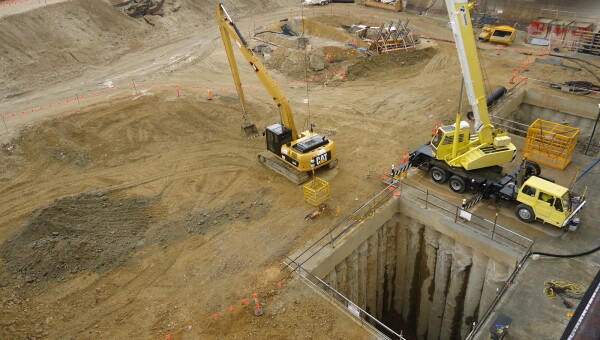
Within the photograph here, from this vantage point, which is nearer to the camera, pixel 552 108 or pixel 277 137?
pixel 277 137

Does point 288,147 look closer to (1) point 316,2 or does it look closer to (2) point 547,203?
(2) point 547,203

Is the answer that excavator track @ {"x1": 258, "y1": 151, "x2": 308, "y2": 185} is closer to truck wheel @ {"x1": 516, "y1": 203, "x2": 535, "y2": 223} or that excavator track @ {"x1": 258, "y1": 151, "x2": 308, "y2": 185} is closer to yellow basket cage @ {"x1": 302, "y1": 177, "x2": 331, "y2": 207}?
yellow basket cage @ {"x1": 302, "y1": 177, "x2": 331, "y2": 207}

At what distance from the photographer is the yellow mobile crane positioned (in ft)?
49.2

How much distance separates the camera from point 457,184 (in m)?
17.7

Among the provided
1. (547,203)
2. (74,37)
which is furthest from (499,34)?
(74,37)

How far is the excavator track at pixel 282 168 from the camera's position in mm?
19406

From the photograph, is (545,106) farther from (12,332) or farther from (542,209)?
(12,332)

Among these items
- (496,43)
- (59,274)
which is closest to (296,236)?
(59,274)

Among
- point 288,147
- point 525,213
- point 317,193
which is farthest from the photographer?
point 288,147

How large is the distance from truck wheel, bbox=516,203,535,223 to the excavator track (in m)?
9.03

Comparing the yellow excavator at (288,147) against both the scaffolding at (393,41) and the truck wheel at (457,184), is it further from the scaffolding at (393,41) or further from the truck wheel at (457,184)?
the scaffolding at (393,41)

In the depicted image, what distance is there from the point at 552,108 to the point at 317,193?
1720 centimetres

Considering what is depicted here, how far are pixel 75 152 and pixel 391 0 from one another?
41.0m

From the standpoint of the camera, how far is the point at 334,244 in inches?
609
